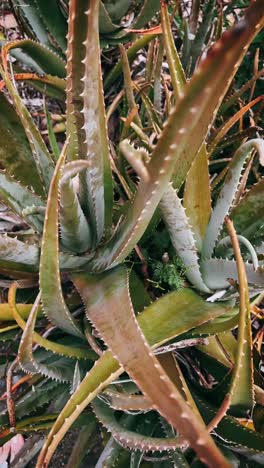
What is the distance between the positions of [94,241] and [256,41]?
754mm

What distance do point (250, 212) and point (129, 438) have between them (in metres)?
0.38

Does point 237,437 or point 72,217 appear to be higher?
point 72,217

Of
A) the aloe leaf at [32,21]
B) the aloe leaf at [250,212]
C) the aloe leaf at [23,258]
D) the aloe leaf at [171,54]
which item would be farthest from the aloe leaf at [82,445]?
the aloe leaf at [32,21]

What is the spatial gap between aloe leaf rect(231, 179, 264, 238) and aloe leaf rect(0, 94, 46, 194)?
1.12 feet

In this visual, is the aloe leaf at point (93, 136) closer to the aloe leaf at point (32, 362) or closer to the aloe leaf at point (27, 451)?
the aloe leaf at point (32, 362)

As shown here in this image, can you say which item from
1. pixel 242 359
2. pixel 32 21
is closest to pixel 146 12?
pixel 32 21

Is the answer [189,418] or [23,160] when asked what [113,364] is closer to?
[189,418]

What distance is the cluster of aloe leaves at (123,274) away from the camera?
0.55 m

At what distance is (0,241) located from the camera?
2.03ft

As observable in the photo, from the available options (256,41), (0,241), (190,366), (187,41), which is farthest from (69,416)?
(256,41)

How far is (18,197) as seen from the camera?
758 millimetres

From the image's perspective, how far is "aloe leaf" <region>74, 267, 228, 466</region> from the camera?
0.37 m

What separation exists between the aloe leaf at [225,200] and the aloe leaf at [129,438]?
280 mm

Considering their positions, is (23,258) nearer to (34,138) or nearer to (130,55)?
(34,138)
